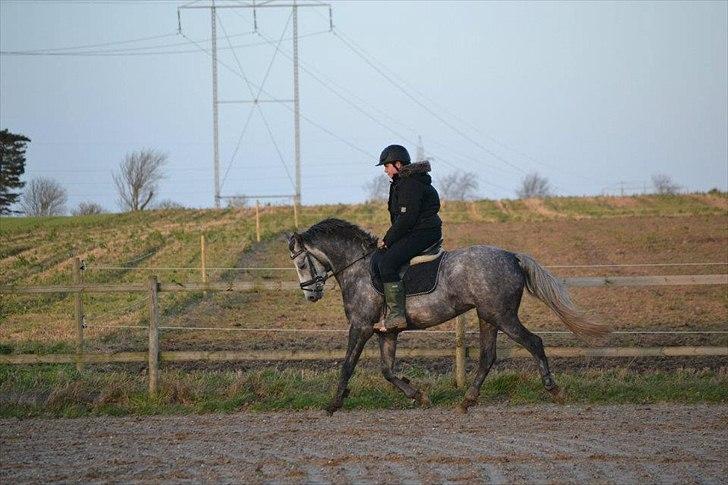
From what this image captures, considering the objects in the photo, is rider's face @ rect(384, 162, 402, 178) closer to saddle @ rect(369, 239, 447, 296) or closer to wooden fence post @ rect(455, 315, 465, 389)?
saddle @ rect(369, 239, 447, 296)

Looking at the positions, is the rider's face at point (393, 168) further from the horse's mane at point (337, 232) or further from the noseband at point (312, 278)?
the noseband at point (312, 278)

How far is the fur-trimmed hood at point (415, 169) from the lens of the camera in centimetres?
962

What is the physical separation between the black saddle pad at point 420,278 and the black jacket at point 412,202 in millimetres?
357

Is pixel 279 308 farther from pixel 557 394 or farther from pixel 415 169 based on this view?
pixel 557 394

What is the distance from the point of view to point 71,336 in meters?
15.6

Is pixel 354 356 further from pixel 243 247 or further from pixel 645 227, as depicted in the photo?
pixel 645 227

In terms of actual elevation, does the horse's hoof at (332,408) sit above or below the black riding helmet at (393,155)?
below

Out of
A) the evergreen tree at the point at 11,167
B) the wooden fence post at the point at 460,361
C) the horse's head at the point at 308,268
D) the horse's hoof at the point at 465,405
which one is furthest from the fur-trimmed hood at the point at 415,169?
the evergreen tree at the point at 11,167

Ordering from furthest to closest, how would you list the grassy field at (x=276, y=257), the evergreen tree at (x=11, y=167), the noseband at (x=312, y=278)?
the evergreen tree at (x=11, y=167)
the grassy field at (x=276, y=257)
the noseband at (x=312, y=278)

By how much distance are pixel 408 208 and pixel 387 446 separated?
2.76 metres

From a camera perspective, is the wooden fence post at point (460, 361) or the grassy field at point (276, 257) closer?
the wooden fence post at point (460, 361)

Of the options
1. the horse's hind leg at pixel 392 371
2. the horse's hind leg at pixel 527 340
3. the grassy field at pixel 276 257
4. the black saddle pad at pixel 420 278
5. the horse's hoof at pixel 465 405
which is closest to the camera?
the horse's hoof at pixel 465 405

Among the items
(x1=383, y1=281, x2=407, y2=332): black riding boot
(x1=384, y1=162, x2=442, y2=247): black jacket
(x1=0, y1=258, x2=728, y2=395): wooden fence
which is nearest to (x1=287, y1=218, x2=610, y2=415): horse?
(x1=383, y1=281, x2=407, y2=332): black riding boot

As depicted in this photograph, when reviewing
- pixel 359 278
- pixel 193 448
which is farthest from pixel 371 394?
pixel 193 448
